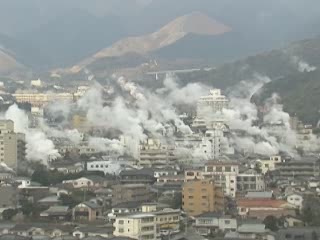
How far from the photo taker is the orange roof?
16.4 metres

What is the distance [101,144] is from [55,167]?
390 centimetres

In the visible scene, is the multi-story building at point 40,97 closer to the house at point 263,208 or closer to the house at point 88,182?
the house at point 88,182

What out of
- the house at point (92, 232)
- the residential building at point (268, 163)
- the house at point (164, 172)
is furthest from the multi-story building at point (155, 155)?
the house at point (92, 232)

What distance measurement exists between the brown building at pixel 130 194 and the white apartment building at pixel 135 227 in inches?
110

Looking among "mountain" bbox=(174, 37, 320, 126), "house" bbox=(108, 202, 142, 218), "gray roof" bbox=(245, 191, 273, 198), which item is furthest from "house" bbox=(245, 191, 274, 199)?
"mountain" bbox=(174, 37, 320, 126)

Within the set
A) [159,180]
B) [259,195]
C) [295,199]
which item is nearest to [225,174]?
[159,180]

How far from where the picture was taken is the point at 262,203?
16.5 meters

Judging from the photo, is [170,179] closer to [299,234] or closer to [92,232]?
[92,232]

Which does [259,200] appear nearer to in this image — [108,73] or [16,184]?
[16,184]

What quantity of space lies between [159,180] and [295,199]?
396cm

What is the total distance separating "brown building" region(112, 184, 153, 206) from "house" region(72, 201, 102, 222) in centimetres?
84

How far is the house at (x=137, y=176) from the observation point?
20.4 metres

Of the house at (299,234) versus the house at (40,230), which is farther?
the house at (40,230)

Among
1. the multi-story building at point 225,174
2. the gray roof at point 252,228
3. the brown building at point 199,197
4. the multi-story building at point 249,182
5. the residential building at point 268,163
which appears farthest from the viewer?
the residential building at point 268,163
